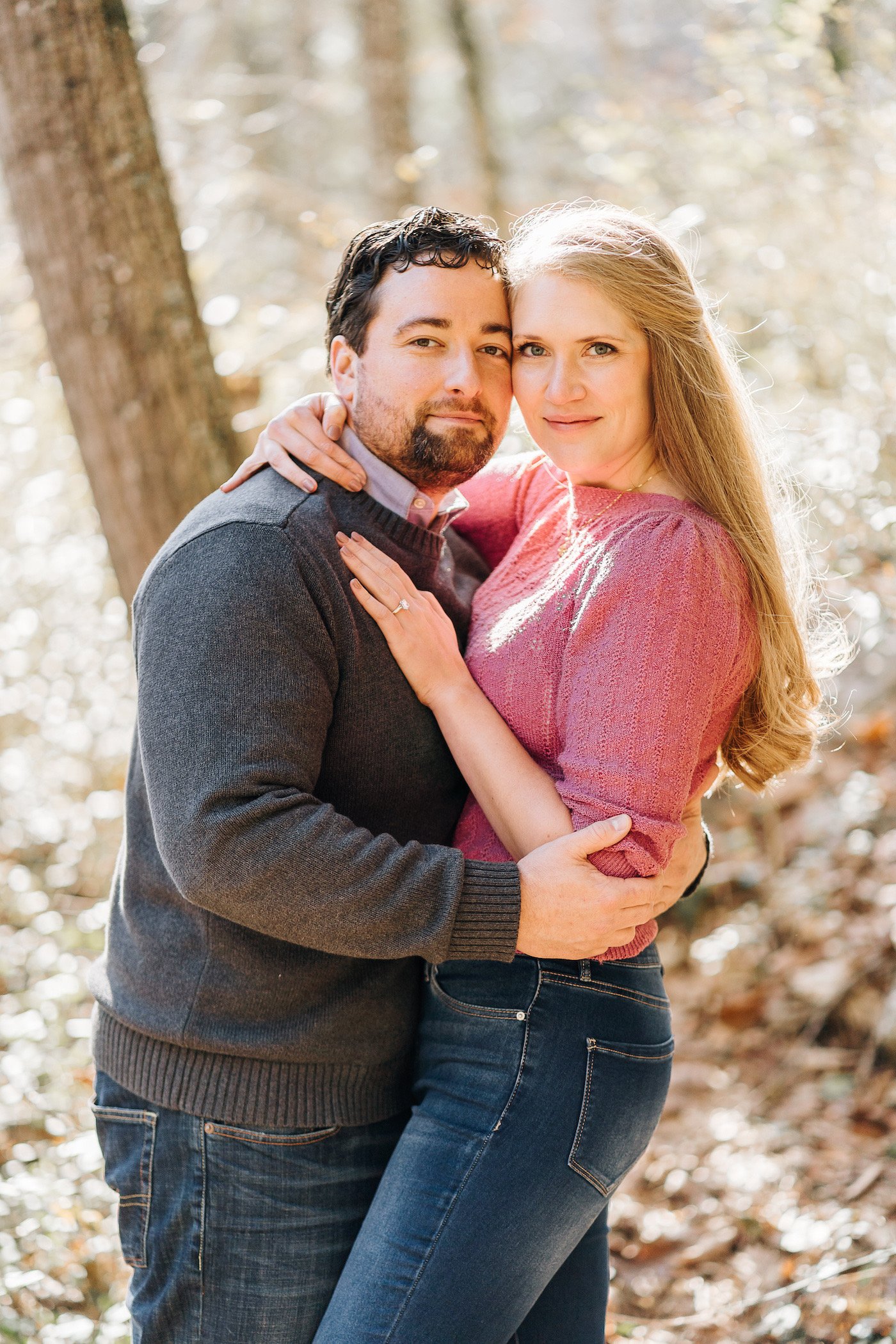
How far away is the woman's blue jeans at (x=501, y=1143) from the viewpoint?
1.92 m

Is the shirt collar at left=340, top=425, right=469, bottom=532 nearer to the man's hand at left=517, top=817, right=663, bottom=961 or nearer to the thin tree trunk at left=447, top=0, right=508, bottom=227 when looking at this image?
the man's hand at left=517, top=817, right=663, bottom=961

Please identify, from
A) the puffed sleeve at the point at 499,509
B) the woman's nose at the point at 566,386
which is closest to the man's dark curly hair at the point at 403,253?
the woman's nose at the point at 566,386

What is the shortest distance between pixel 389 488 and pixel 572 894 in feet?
3.09

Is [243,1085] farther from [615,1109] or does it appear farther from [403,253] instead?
[403,253]

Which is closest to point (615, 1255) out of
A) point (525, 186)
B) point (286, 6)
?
point (525, 186)

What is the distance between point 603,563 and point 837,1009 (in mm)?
2922

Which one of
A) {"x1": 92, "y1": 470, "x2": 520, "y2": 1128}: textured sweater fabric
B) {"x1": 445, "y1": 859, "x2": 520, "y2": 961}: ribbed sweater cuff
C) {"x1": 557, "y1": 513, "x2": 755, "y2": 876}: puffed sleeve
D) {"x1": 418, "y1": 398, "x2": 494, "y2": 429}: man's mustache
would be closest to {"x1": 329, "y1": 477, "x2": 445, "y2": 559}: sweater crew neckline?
{"x1": 92, "y1": 470, "x2": 520, "y2": 1128}: textured sweater fabric

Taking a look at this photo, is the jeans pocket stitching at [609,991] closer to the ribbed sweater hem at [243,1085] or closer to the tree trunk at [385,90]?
the ribbed sweater hem at [243,1085]

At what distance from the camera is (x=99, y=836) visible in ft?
17.8

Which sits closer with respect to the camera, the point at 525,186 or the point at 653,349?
the point at 653,349

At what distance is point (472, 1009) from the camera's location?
7.00 ft

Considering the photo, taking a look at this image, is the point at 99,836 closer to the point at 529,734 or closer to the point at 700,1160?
the point at 700,1160

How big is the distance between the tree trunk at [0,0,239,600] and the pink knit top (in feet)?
4.01

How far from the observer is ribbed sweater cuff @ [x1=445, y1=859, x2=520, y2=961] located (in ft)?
6.47
